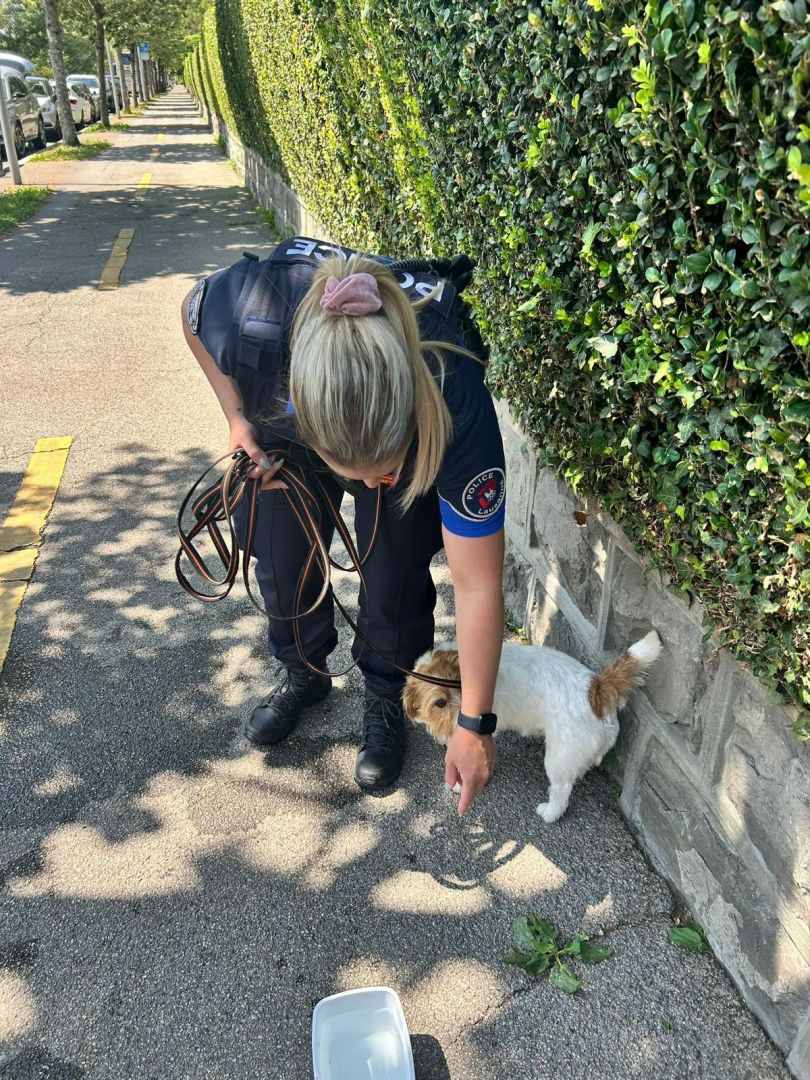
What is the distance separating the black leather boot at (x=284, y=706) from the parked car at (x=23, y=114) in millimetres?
19657

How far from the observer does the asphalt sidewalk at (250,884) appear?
6.54 feet

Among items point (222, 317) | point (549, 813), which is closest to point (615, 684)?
point (549, 813)

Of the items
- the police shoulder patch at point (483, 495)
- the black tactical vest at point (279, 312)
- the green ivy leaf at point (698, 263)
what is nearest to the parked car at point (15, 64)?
the black tactical vest at point (279, 312)

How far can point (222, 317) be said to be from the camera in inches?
83.2

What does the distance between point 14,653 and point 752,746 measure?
2.82m

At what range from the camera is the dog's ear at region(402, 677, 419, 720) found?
256cm

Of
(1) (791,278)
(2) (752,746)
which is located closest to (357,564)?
(2) (752,746)

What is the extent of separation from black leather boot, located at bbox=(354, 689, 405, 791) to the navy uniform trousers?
62 millimetres

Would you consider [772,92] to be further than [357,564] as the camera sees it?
No

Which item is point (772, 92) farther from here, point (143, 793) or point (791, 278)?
point (143, 793)

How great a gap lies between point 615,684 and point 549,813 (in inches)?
20.9

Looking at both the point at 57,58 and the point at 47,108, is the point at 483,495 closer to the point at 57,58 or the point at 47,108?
the point at 57,58

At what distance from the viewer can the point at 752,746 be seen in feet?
6.19

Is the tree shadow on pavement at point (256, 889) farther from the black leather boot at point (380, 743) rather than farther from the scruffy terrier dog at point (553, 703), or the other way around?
the scruffy terrier dog at point (553, 703)
